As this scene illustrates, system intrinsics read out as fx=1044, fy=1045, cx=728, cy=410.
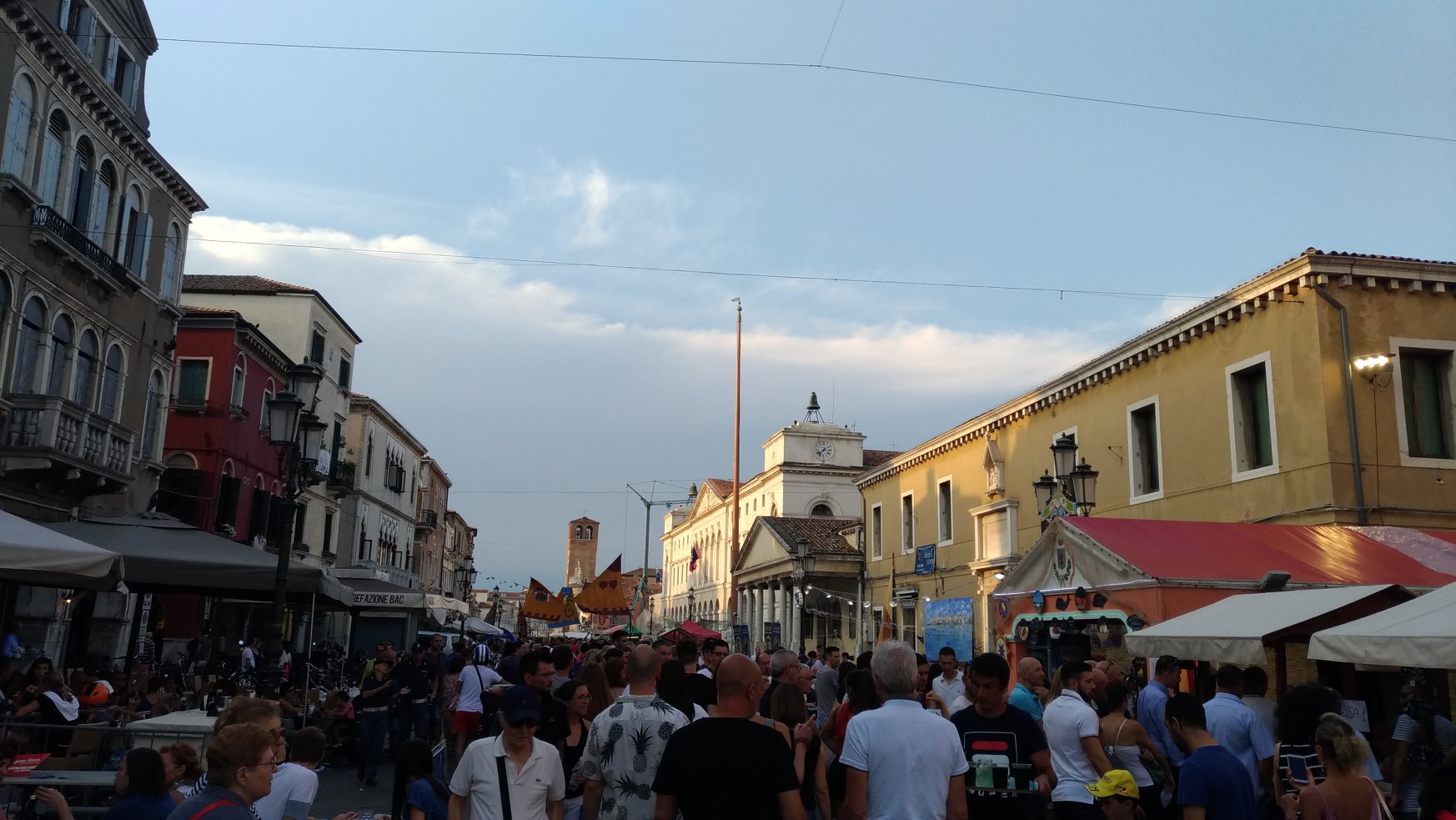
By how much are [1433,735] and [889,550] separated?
24.5 metres

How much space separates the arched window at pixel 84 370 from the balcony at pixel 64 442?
80 centimetres

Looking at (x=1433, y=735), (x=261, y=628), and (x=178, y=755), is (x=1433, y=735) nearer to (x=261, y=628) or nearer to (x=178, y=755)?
(x=178, y=755)

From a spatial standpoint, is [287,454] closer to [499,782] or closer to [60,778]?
[60,778]

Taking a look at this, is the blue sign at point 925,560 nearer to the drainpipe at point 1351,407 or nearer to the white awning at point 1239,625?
the drainpipe at point 1351,407

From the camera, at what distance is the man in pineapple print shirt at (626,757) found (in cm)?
509

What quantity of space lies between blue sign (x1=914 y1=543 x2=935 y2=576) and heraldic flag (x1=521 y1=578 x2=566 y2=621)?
13055 millimetres

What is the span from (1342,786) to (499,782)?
4.15 m

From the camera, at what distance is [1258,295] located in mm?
16016

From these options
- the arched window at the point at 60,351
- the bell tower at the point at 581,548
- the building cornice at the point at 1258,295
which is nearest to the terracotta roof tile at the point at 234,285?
the arched window at the point at 60,351

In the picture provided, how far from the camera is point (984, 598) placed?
24641 mm

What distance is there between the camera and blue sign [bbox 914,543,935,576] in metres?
27.9

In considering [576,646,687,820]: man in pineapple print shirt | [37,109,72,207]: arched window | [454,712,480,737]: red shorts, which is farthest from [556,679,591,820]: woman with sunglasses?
[37,109,72,207]: arched window

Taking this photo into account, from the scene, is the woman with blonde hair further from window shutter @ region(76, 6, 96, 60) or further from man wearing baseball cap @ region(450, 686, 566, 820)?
window shutter @ region(76, 6, 96, 60)

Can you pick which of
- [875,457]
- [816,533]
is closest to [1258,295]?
[816,533]
